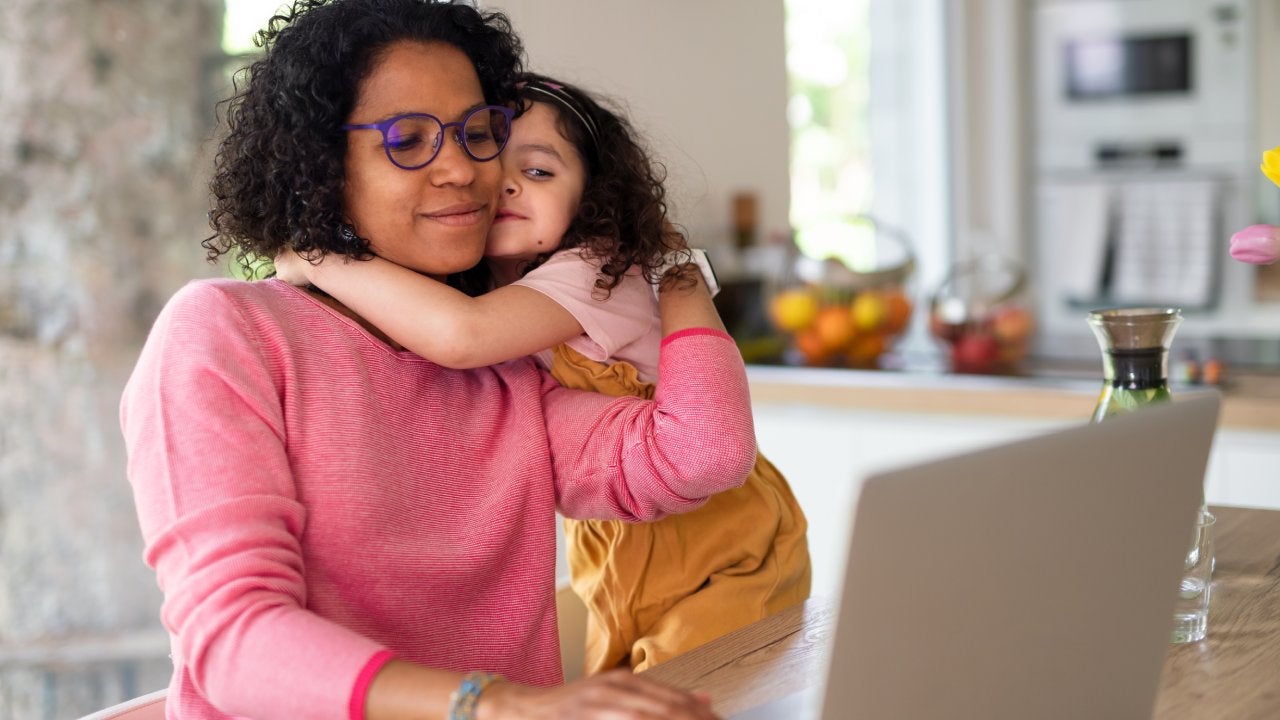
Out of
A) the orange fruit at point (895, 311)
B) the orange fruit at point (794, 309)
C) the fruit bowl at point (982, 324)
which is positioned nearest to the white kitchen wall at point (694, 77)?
the orange fruit at point (794, 309)

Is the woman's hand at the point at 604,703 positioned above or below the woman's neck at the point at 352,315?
below

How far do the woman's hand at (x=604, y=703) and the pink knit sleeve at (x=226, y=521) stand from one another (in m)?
0.13

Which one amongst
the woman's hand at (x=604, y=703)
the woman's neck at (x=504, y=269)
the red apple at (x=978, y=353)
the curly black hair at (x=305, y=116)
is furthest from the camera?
the red apple at (x=978, y=353)

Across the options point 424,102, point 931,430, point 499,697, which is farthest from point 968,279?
point 499,697

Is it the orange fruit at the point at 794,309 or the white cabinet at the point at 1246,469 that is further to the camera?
the orange fruit at the point at 794,309

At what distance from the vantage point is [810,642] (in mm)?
1188

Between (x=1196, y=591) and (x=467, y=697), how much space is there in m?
0.68

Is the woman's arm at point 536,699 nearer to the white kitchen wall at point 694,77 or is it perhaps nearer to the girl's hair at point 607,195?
the girl's hair at point 607,195

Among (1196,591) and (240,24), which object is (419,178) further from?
(240,24)

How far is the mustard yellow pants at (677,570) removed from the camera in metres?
1.42

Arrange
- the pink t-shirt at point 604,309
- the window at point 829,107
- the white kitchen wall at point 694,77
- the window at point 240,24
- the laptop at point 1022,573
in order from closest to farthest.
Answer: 1. the laptop at point 1022,573
2. the pink t-shirt at point 604,309
3. the window at point 240,24
4. the white kitchen wall at point 694,77
5. the window at point 829,107

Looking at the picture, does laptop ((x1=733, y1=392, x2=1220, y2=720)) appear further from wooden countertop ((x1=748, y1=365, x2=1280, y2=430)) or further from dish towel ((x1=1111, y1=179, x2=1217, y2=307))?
dish towel ((x1=1111, y1=179, x2=1217, y2=307))

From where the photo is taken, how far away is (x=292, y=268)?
1.30m

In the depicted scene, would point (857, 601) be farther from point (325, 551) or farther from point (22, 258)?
point (22, 258)
